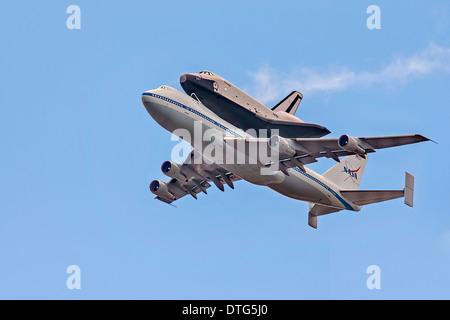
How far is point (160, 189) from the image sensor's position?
67938 millimetres

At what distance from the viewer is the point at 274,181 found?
202 feet

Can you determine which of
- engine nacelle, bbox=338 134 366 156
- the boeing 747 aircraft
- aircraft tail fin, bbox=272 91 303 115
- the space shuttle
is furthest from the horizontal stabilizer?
aircraft tail fin, bbox=272 91 303 115

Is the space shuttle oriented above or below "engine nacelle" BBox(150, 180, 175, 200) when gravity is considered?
above

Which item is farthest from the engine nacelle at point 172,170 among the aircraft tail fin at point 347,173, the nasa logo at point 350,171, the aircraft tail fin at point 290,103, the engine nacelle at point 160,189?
the nasa logo at point 350,171

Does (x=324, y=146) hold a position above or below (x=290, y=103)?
below

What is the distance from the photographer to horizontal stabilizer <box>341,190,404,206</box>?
65125 millimetres

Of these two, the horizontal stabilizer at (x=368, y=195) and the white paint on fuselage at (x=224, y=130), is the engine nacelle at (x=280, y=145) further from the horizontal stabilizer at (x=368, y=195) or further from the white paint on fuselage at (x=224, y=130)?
the horizontal stabilizer at (x=368, y=195)

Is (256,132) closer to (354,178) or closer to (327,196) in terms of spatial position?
(327,196)

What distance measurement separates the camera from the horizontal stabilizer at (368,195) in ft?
214

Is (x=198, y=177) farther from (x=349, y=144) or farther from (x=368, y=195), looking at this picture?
(x=349, y=144)

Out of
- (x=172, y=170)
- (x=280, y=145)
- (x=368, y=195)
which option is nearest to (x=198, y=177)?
(x=172, y=170)

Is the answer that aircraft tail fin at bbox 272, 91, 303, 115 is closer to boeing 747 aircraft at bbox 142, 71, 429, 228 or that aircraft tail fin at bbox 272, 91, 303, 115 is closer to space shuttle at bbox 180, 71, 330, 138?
boeing 747 aircraft at bbox 142, 71, 429, 228

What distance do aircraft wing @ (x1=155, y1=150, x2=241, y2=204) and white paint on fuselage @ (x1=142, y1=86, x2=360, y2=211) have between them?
3.75 metres

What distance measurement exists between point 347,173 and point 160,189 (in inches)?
743
